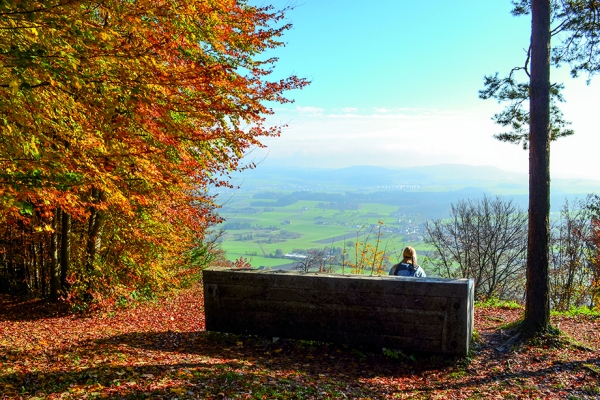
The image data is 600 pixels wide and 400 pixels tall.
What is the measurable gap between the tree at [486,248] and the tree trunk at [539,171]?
682 inches

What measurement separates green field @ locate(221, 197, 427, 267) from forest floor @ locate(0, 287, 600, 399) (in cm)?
3492

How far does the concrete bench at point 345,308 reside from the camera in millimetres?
6441

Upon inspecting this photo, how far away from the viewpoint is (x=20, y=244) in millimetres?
13180

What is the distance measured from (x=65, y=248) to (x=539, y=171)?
37.0 ft

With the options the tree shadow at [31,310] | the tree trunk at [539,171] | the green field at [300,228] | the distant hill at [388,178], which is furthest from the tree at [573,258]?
the distant hill at [388,178]

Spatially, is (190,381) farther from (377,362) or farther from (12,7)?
(12,7)

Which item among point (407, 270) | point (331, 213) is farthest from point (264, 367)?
point (331, 213)

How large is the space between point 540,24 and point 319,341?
6.99 m

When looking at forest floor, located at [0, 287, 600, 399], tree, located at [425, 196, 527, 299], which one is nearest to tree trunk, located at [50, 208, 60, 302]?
forest floor, located at [0, 287, 600, 399]

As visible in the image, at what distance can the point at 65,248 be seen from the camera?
10.7 m

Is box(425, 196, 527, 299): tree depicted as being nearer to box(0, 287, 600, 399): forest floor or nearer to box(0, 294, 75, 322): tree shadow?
box(0, 287, 600, 399): forest floor

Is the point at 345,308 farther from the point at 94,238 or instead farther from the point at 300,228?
the point at 300,228

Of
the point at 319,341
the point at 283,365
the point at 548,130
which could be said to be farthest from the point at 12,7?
the point at 548,130

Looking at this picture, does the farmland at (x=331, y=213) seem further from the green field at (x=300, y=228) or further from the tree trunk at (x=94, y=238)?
the tree trunk at (x=94, y=238)
